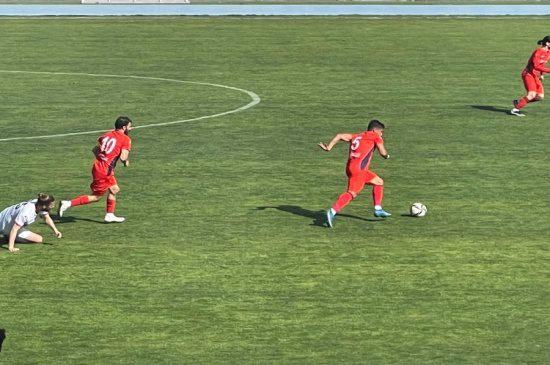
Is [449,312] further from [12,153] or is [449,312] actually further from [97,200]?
[12,153]

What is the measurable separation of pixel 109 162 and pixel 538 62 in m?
17.5

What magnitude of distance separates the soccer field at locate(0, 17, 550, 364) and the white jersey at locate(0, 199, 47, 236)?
464 millimetres

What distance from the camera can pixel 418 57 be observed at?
53375 millimetres

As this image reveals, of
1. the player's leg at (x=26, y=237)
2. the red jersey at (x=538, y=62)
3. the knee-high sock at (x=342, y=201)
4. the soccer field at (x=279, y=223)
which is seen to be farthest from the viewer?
the red jersey at (x=538, y=62)

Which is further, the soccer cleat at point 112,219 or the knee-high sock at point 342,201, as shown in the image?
the soccer cleat at point 112,219

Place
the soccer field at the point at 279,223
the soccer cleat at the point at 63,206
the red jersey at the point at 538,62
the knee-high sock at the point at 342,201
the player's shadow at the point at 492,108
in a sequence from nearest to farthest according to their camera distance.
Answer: the soccer field at the point at 279,223, the knee-high sock at the point at 342,201, the soccer cleat at the point at 63,206, the red jersey at the point at 538,62, the player's shadow at the point at 492,108

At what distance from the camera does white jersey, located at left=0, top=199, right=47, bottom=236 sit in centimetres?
2280

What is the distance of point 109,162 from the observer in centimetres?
2467

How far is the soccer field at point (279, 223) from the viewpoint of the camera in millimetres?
18406

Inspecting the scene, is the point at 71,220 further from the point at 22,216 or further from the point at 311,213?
the point at 311,213

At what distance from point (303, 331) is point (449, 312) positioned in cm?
233

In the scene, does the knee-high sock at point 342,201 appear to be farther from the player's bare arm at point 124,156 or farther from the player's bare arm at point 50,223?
the player's bare arm at point 50,223

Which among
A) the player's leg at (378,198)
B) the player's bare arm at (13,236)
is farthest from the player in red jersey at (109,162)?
the player's leg at (378,198)

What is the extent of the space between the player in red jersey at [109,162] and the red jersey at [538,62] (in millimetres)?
16929
